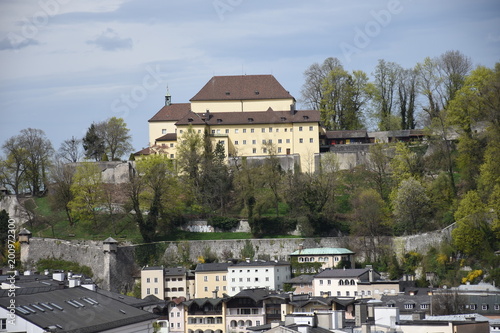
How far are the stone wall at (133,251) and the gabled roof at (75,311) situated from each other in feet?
85.7

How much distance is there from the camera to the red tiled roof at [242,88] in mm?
93500

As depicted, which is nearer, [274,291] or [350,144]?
[274,291]

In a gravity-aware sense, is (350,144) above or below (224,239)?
above

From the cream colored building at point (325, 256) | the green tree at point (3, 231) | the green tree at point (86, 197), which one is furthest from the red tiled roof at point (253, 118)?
the cream colored building at point (325, 256)

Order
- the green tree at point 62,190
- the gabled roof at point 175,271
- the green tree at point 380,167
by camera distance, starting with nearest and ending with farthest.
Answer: the gabled roof at point 175,271 < the green tree at point 380,167 < the green tree at point 62,190

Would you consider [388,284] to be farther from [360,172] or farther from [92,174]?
[92,174]

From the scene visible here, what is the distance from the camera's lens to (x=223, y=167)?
8081cm

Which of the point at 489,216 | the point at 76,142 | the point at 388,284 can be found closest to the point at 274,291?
the point at 388,284

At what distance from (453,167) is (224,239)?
1974 centimetres

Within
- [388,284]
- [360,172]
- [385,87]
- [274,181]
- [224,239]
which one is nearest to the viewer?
[388,284]

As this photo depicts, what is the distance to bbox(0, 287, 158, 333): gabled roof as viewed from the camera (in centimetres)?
3706

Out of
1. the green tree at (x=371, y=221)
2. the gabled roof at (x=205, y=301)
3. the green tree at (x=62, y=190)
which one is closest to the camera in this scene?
the gabled roof at (x=205, y=301)

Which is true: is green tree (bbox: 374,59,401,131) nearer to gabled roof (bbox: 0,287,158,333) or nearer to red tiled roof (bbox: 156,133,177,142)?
red tiled roof (bbox: 156,133,177,142)

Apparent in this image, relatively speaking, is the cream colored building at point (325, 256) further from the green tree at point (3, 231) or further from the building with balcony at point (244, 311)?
the green tree at point (3, 231)
